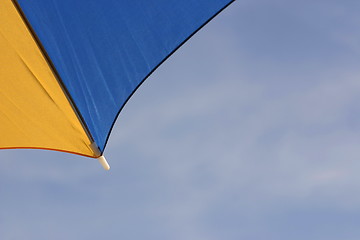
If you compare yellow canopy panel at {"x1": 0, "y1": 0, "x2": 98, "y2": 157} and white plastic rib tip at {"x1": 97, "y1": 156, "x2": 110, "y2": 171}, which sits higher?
yellow canopy panel at {"x1": 0, "y1": 0, "x2": 98, "y2": 157}

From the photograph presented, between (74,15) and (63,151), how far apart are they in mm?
1163

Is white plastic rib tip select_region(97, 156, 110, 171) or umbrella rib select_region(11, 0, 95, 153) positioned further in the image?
white plastic rib tip select_region(97, 156, 110, 171)

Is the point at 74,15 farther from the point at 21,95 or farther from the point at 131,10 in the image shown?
the point at 21,95

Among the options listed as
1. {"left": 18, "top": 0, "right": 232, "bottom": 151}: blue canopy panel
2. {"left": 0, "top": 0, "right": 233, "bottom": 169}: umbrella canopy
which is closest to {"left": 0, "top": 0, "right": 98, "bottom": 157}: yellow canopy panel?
{"left": 0, "top": 0, "right": 233, "bottom": 169}: umbrella canopy

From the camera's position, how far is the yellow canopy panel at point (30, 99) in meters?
3.79

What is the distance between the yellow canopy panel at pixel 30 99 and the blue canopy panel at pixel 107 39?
130mm

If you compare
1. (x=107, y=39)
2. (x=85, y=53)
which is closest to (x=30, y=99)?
(x=85, y=53)

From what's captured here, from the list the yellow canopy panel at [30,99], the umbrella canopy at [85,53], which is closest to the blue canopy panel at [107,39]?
the umbrella canopy at [85,53]

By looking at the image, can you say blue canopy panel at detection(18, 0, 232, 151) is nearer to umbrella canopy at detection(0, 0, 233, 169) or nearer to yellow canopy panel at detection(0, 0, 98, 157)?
umbrella canopy at detection(0, 0, 233, 169)

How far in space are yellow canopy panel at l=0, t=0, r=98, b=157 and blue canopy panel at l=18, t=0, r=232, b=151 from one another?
13 cm

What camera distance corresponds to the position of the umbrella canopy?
364 cm

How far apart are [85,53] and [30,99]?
2.09 feet

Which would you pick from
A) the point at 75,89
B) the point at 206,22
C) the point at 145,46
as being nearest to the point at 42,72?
the point at 75,89

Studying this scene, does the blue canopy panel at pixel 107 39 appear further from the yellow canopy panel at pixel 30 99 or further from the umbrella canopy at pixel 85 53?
the yellow canopy panel at pixel 30 99
